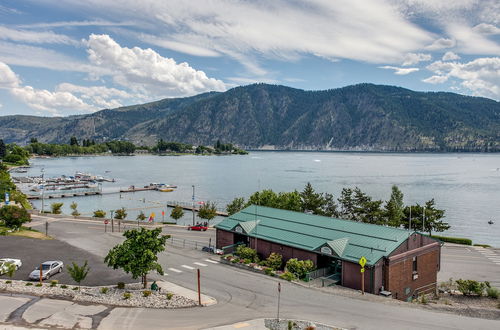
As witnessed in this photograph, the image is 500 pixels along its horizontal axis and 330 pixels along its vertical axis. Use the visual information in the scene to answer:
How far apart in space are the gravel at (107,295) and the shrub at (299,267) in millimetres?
11905

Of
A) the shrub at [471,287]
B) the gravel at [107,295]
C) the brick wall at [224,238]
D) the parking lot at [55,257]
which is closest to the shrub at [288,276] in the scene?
the gravel at [107,295]

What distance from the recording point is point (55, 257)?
141 ft

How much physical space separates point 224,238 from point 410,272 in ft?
74.5

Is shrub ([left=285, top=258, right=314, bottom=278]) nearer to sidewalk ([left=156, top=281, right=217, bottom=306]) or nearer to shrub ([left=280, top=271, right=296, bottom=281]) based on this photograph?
shrub ([left=280, top=271, right=296, bottom=281])

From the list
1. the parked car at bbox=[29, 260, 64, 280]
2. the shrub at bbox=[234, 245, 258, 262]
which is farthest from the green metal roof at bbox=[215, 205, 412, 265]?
the parked car at bbox=[29, 260, 64, 280]

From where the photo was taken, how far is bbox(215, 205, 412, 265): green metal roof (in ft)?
122

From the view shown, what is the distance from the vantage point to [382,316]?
28.5m

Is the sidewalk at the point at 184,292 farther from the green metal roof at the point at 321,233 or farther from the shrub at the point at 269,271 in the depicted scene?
the green metal roof at the point at 321,233

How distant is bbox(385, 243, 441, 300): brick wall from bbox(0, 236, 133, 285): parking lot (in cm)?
2392

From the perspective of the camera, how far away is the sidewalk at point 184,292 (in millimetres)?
30994

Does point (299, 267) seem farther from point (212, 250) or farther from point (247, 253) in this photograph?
point (212, 250)

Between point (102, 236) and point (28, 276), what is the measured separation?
67.6ft

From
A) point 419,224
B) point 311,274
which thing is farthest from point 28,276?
point 419,224

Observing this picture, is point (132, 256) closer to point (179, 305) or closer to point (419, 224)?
point (179, 305)
